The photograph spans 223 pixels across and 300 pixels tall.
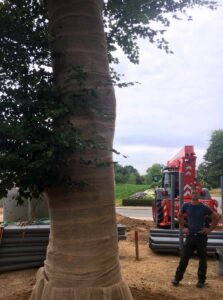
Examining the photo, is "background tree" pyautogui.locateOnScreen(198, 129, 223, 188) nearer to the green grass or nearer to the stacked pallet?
the green grass

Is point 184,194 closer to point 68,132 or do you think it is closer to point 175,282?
point 175,282

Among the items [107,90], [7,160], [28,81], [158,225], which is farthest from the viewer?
[158,225]

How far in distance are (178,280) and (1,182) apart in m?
3.91

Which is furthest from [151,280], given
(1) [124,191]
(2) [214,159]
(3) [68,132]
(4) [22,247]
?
(2) [214,159]

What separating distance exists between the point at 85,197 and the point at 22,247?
167 inches

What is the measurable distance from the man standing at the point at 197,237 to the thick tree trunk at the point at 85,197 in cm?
233

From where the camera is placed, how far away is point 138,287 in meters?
6.15

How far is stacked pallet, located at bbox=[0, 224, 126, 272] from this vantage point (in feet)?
26.4

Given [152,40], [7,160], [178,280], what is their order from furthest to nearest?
[178,280]
[152,40]
[7,160]

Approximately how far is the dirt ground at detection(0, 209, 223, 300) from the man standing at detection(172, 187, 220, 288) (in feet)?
0.64

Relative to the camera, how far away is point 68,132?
3.93 m

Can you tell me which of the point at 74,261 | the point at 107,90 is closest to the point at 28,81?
the point at 107,90

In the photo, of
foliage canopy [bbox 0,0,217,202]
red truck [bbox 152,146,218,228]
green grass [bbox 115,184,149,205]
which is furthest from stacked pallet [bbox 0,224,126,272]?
green grass [bbox 115,184,149,205]

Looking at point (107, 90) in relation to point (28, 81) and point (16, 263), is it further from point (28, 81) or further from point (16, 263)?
point (16, 263)
